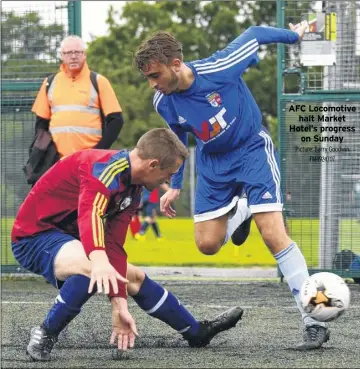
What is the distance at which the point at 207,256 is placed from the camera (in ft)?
55.9

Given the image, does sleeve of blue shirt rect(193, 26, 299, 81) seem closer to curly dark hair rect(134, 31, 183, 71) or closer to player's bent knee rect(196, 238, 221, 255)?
curly dark hair rect(134, 31, 183, 71)

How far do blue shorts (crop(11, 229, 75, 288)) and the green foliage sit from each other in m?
29.9

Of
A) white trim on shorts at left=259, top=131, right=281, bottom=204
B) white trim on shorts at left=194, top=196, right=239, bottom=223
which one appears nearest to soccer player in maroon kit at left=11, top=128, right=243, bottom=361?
white trim on shorts at left=259, top=131, right=281, bottom=204

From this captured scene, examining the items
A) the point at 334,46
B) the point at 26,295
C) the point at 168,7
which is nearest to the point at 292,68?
the point at 334,46

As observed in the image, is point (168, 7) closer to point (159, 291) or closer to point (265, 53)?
point (265, 53)

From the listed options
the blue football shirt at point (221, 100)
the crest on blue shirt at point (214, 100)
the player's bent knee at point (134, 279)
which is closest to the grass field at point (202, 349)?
the player's bent knee at point (134, 279)

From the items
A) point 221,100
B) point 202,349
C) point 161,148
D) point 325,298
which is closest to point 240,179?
point 221,100

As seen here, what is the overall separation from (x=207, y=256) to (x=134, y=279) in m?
10.5

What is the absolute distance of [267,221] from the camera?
703 centimetres

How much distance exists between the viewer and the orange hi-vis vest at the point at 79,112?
10.1 metres

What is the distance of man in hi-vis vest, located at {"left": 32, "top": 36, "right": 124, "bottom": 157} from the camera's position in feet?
33.2

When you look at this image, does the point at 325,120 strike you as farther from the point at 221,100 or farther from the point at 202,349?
the point at 202,349

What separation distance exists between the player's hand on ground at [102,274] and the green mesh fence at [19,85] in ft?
19.5

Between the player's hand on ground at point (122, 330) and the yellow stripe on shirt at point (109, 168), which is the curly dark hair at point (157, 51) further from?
the player's hand on ground at point (122, 330)
